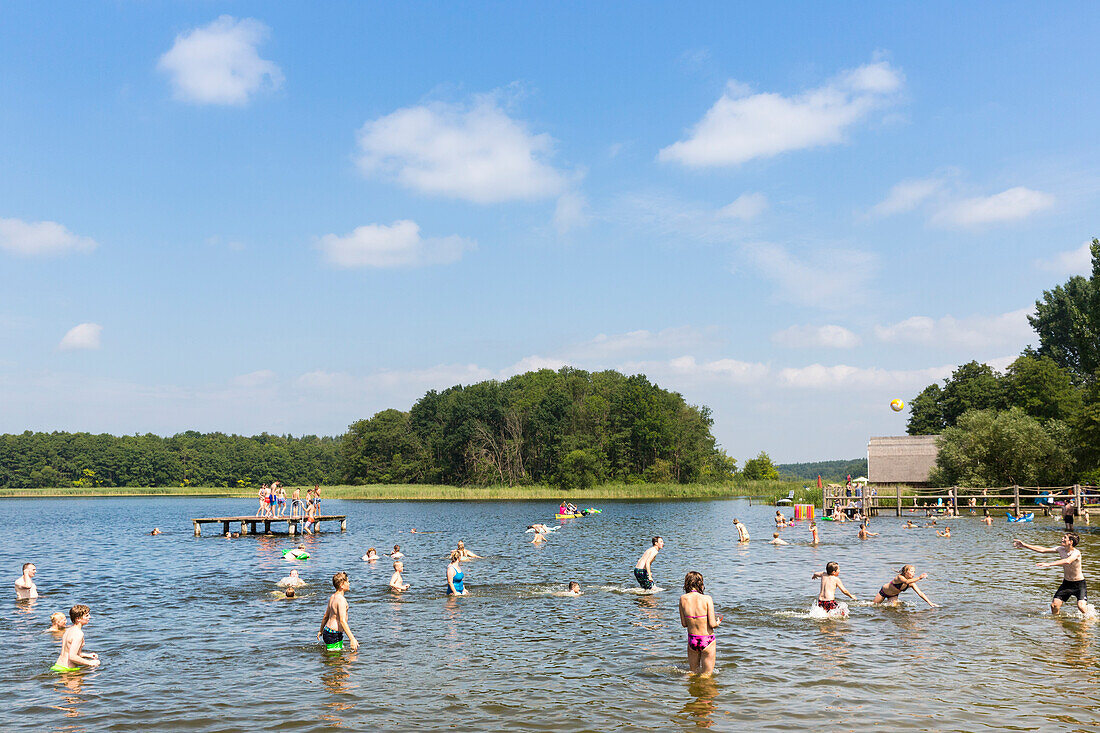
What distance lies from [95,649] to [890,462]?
74.7 meters

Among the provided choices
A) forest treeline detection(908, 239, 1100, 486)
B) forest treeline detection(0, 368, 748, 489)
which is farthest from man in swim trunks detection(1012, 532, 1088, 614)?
forest treeline detection(0, 368, 748, 489)

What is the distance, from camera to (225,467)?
171750mm

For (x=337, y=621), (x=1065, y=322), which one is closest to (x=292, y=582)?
(x=337, y=621)

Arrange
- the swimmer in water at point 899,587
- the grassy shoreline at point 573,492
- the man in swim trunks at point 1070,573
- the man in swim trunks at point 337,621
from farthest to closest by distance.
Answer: the grassy shoreline at point 573,492 → the swimmer in water at point 899,587 → the man in swim trunks at point 1070,573 → the man in swim trunks at point 337,621

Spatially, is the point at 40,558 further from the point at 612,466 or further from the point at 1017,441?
the point at 612,466

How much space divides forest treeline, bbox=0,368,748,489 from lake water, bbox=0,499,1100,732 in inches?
3584

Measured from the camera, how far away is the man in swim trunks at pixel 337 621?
640 inches

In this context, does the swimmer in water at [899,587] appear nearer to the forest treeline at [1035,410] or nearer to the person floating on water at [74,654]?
the person floating on water at [74,654]

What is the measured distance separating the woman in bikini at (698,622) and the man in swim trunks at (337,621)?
693 cm

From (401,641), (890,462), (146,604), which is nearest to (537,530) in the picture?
(146,604)

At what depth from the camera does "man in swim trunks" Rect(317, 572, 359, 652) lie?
16.2 meters

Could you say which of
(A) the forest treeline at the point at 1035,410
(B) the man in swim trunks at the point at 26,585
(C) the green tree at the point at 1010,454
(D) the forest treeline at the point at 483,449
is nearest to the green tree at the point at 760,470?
(D) the forest treeline at the point at 483,449

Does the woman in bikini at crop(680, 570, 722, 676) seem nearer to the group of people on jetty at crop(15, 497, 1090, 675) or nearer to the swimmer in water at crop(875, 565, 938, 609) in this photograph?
the group of people on jetty at crop(15, 497, 1090, 675)

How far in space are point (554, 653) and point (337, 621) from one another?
15.0ft
